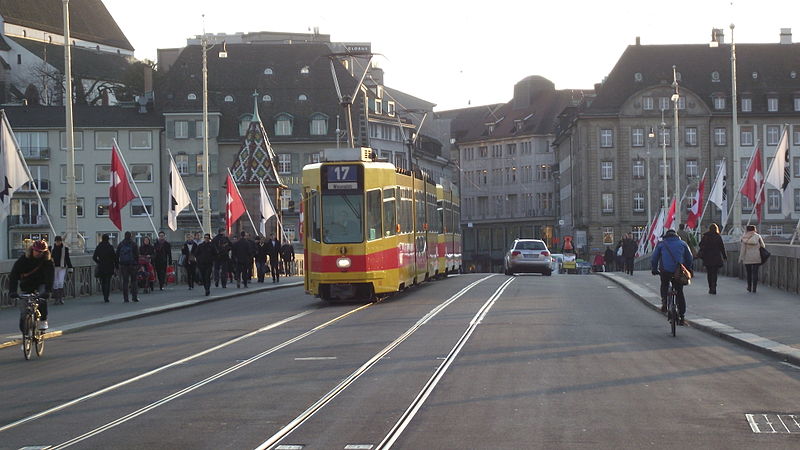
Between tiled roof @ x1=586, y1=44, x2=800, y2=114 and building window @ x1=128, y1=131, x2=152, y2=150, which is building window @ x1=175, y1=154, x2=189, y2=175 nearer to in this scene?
building window @ x1=128, y1=131, x2=152, y2=150

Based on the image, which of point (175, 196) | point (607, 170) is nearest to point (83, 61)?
point (607, 170)

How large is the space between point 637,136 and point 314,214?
83.8 m

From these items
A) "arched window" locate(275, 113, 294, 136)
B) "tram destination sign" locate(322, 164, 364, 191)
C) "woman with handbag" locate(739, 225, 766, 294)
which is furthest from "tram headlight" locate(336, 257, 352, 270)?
"arched window" locate(275, 113, 294, 136)

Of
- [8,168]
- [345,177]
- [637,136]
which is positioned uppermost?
[637,136]

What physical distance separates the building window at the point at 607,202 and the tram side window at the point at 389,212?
268ft

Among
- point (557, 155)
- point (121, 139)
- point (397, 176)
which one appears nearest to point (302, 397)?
point (397, 176)

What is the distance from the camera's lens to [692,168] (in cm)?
11212

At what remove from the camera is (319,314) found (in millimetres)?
27266

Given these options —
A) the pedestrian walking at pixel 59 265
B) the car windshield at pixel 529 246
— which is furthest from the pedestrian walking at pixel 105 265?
the car windshield at pixel 529 246

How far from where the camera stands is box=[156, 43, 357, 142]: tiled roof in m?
109

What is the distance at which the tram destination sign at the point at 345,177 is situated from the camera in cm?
2998

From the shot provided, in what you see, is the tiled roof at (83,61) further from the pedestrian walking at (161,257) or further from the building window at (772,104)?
the pedestrian walking at (161,257)

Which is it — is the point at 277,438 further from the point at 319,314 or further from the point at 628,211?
the point at 628,211

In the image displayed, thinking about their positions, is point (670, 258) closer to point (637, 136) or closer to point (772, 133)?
point (637, 136)
